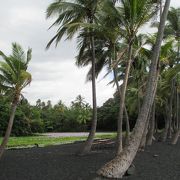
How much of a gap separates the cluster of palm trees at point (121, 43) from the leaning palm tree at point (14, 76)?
7.27 feet

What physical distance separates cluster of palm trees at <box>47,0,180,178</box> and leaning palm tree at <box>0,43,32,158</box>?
87.2 inches

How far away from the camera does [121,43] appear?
1606cm

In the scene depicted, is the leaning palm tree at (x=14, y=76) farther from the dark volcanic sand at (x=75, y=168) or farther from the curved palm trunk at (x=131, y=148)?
the curved palm trunk at (x=131, y=148)

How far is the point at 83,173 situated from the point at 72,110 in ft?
175

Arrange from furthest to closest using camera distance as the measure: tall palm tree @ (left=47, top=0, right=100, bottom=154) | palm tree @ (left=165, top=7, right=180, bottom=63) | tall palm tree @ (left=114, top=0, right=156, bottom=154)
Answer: palm tree @ (left=165, top=7, right=180, bottom=63), tall palm tree @ (left=47, top=0, right=100, bottom=154), tall palm tree @ (left=114, top=0, right=156, bottom=154)

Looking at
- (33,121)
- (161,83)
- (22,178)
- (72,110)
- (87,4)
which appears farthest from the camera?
(72,110)

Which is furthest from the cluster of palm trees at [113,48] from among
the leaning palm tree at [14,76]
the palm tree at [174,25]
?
the palm tree at [174,25]

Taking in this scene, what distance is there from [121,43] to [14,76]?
6279mm

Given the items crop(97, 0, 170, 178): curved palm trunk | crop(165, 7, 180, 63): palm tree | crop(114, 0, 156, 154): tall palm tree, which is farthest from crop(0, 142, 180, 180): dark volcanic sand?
crop(165, 7, 180, 63): palm tree

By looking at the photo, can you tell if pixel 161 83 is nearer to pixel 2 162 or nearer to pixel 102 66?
pixel 102 66

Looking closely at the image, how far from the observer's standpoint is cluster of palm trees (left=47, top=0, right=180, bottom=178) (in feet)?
34.4

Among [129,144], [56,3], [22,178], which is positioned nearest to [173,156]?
[129,144]

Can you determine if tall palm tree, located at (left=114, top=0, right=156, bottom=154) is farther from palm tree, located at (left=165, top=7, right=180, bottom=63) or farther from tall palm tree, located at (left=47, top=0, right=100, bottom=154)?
palm tree, located at (left=165, top=7, right=180, bottom=63)

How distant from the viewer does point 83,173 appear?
34.9ft
